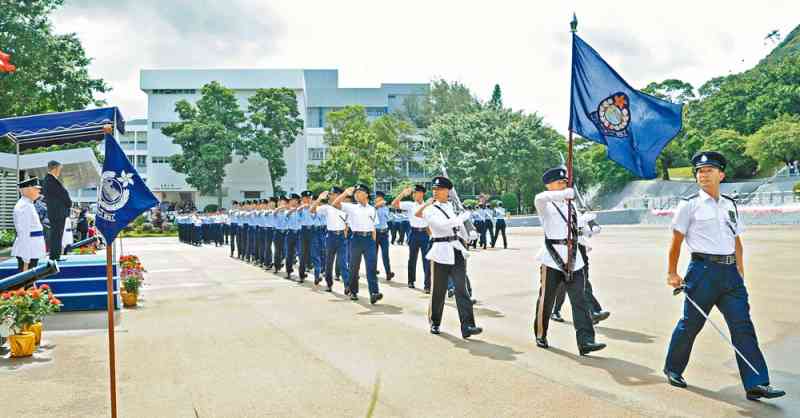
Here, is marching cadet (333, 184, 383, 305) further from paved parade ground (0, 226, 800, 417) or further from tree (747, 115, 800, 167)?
tree (747, 115, 800, 167)

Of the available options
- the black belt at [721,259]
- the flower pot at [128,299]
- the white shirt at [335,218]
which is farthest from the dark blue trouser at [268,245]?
the black belt at [721,259]

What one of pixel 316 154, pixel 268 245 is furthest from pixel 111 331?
pixel 316 154

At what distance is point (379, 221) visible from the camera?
14328 millimetres

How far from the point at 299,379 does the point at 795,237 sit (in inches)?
913

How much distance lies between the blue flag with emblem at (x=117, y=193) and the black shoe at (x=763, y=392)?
4862 mm

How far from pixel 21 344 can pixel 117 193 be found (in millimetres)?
2641

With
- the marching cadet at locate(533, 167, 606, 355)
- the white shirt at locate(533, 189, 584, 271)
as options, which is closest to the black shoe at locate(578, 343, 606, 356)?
the marching cadet at locate(533, 167, 606, 355)

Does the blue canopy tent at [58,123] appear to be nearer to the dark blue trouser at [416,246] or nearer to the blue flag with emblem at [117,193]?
the blue flag with emblem at [117,193]

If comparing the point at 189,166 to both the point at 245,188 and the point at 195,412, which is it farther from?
the point at 195,412

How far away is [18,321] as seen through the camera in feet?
22.4

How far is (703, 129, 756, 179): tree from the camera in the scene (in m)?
53.6

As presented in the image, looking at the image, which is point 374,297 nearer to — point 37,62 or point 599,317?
point 599,317

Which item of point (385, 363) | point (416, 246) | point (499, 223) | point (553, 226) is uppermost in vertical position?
point (553, 226)

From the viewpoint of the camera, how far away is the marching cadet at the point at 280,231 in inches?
597
